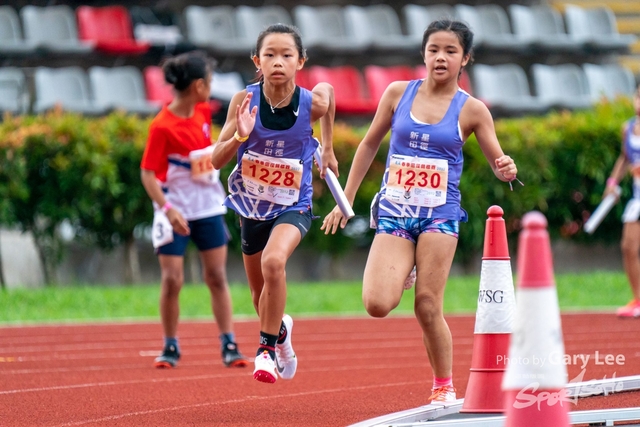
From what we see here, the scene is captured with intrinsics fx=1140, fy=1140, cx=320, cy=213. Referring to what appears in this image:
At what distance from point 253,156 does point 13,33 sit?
614 inches

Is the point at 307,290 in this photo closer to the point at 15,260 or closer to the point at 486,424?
the point at 15,260

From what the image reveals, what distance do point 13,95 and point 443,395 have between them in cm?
1484

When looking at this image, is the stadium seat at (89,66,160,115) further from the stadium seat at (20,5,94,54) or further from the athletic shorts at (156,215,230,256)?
the athletic shorts at (156,215,230,256)

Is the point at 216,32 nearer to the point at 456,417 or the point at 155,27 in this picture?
the point at 155,27

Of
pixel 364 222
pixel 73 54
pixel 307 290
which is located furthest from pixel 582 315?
pixel 73 54

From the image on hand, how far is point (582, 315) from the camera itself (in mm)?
12172

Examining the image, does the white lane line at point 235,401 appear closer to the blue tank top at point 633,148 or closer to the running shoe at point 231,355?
the running shoe at point 231,355

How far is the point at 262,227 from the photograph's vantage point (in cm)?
632

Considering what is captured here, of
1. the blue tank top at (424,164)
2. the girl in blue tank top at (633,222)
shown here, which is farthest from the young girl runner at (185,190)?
the girl in blue tank top at (633,222)

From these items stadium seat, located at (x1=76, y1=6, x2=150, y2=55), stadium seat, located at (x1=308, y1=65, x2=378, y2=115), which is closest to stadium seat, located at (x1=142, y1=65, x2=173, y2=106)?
stadium seat, located at (x1=76, y1=6, x2=150, y2=55)

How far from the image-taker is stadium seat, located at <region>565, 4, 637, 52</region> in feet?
77.7

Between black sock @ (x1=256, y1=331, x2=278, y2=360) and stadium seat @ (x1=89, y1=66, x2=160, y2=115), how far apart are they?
1427cm

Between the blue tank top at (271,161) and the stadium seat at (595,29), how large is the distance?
18.4m

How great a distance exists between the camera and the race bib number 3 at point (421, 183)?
19.0 ft
